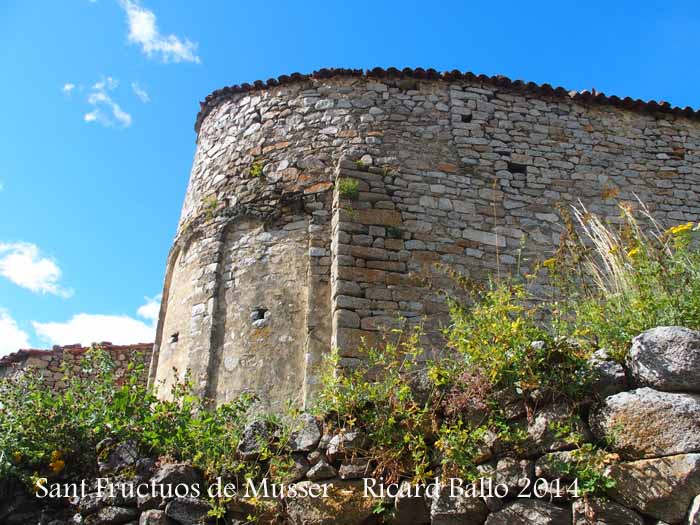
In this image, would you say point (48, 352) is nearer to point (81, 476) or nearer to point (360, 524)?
point (81, 476)

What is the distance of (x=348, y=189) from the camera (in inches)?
303

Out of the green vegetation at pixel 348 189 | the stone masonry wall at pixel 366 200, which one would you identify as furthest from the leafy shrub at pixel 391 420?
the green vegetation at pixel 348 189

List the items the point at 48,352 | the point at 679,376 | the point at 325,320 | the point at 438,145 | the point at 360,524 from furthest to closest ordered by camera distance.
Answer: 1. the point at 48,352
2. the point at 438,145
3. the point at 325,320
4. the point at 360,524
5. the point at 679,376

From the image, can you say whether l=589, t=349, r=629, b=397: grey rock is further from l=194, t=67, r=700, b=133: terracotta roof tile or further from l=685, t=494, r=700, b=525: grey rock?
l=194, t=67, r=700, b=133: terracotta roof tile

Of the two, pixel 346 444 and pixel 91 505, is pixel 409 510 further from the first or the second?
pixel 91 505

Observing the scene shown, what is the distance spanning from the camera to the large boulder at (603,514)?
10.3 ft

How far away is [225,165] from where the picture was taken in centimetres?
871

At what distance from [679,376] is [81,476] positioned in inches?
148

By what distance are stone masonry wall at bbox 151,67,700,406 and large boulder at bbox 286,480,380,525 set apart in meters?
2.87

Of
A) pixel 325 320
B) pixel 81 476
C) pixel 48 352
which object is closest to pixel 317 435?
pixel 81 476

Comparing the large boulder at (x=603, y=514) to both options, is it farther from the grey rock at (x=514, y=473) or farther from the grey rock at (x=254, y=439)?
the grey rock at (x=254, y=439)

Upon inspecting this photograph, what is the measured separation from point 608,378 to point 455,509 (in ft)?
3.66

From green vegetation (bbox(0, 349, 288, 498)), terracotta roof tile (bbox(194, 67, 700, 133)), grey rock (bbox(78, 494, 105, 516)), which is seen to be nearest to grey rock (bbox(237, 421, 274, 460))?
green vegetation (bbox(0, 349, 288, 498))

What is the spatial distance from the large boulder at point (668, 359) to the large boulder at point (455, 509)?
3.64ft
